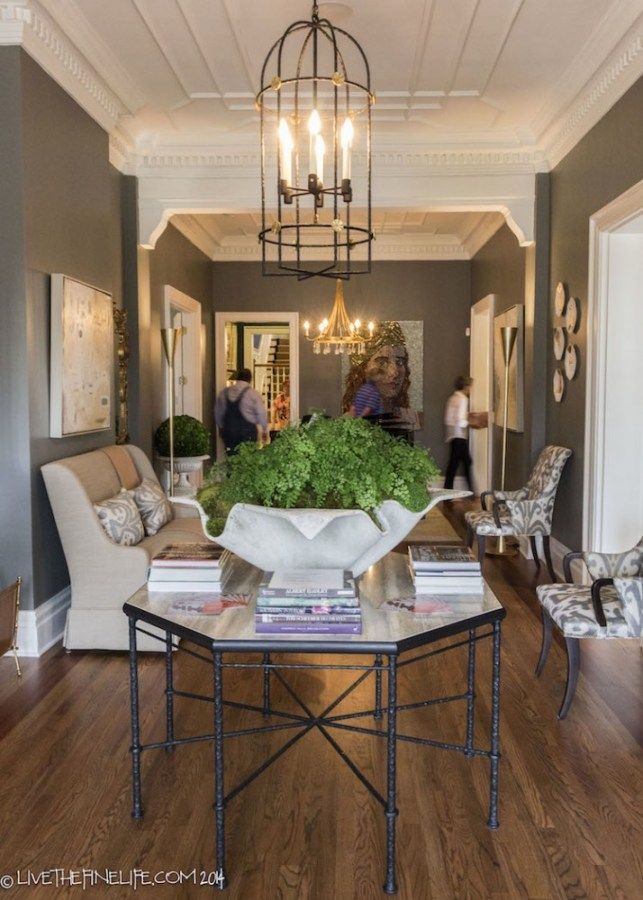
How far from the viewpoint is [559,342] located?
580cm

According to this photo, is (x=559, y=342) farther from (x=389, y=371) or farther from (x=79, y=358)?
(x=389, y=371)

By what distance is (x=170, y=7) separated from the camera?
4.07 metres

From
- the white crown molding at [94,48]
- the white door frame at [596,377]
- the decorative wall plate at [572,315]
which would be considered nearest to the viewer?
the white crown molding at [94,48]

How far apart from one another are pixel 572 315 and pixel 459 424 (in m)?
3.79

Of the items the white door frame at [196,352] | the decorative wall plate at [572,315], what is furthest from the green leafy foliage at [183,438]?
the decorative wall plate at [572,315]

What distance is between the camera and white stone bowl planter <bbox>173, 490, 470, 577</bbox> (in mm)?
2264

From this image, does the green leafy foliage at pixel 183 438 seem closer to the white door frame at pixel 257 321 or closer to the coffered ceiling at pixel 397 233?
the coffered ceiling at pixel 397 233

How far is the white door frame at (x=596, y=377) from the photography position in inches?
191

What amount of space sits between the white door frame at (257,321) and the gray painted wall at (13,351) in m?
6.20

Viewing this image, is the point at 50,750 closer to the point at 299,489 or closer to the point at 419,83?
the point at 299,489

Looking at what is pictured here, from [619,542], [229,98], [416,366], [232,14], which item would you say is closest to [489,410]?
[416,366]

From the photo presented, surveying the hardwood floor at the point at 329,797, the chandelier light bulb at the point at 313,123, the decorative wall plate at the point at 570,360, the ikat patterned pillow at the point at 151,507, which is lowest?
the hardwood floor at the point at 329,797

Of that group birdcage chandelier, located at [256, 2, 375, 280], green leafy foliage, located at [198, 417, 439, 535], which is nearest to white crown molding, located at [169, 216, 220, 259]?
birdcage chandelier, located at [256, 2, 375, 280]

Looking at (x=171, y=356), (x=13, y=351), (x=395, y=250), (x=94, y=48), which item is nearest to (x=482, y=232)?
(x=395, y=250)
